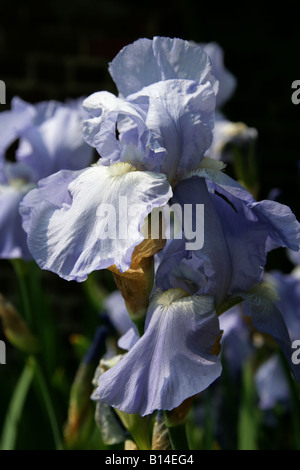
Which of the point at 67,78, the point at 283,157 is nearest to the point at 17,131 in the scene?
the point at 67,78

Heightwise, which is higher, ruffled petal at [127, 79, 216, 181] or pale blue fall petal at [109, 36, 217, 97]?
pale blue fall petal at [109, 36, 217, 97]

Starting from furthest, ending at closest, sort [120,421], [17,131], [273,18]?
1. [273,18]
2. [17,131]
3. [120,421]

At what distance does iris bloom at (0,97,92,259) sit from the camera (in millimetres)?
1340

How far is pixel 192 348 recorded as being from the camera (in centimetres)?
69

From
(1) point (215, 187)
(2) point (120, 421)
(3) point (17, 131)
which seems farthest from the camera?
(3) point (17, 131)

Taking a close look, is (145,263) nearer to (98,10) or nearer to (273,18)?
(98,10)

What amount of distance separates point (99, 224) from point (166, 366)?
181 millimetres

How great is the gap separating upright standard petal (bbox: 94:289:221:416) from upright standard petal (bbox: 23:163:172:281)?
10 cm

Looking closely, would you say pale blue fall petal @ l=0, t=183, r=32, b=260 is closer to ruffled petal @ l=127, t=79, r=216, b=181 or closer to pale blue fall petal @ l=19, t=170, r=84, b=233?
pale blue fall petal @ l=19, t=170, r=84, b=233

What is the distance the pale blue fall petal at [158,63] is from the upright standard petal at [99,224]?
150 mm

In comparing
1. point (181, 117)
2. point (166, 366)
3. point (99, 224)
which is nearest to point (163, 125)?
point (181, 117)

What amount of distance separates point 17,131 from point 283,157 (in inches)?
91.0

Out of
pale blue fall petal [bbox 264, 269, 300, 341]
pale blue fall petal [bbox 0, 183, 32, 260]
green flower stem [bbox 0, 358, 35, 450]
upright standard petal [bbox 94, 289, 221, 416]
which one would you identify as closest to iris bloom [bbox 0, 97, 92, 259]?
pale blue fall petal [bbox 0, 183, 32, 260]

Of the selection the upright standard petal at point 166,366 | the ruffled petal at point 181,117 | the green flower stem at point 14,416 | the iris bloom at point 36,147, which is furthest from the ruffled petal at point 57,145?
the upright standard petal at point 166,366
